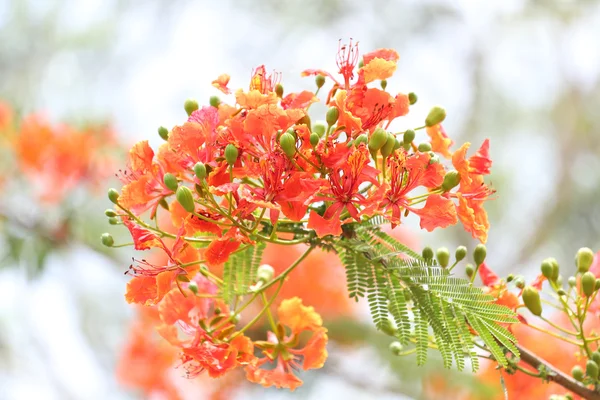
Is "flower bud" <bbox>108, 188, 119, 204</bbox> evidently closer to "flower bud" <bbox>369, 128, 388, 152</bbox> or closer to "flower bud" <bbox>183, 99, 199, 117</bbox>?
"flower bud" <bbox>183, 99, 199, 117</bbox>

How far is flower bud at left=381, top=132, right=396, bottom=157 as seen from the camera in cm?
83

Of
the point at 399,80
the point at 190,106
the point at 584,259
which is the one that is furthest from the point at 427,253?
the point at 399,80

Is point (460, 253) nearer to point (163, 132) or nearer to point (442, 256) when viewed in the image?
point (442, 256)

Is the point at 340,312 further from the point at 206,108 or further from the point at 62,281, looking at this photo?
the point at 62,281

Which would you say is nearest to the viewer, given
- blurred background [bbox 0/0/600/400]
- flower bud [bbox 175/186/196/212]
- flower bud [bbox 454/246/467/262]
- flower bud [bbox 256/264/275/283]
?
flower bud [bbox 175/186/196/212]

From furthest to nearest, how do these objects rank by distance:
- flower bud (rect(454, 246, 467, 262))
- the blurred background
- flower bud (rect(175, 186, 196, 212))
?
the blurred background, flower bud (rect(454, 246, 467, 262)), flower bud (rect(175, 186, 196, 212))

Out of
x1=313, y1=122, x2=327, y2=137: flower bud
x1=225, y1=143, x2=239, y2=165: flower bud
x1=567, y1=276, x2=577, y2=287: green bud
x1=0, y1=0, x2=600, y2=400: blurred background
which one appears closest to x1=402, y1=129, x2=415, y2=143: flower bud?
x1=313, y1=122, x2=327, y2=137: flower bud

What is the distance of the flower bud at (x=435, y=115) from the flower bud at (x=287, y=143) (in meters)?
0.26

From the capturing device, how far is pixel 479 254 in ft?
3.09

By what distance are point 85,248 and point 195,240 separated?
197cm

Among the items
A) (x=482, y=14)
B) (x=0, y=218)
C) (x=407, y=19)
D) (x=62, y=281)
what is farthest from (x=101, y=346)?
(x=482, y=14)

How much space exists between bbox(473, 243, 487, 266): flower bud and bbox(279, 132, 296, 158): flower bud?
30 centimetres

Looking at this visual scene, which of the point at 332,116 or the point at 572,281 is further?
the point at 572,281

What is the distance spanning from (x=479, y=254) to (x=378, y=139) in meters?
0.24
